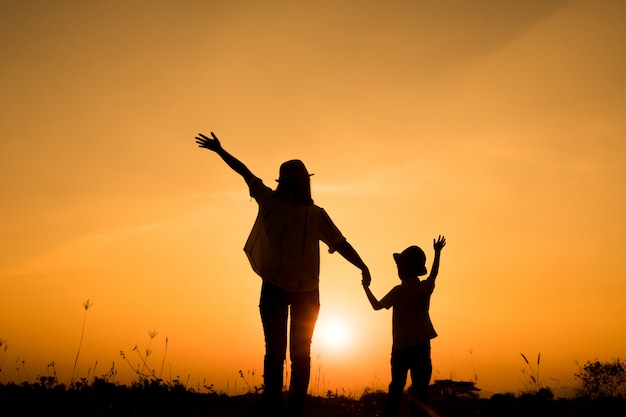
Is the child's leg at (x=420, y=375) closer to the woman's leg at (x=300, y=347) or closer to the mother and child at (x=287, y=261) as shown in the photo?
the mother and child at (x=287, y=261)

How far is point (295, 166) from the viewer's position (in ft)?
18.3

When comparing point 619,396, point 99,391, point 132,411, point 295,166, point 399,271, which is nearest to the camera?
point 295,166

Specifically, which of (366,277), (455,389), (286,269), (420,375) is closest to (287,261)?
(286,269)

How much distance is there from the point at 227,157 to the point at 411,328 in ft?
10.2

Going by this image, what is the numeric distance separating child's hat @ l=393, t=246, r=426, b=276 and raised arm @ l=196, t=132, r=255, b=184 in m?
2.57

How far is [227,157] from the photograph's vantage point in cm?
588

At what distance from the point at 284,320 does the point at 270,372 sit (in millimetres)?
486

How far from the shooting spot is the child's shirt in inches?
274

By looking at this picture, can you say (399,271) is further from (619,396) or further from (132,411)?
(619,396)

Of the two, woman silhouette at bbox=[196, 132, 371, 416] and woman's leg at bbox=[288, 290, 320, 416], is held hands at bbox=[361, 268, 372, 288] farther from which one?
woman's leg at bbox=[288, 290, 320, 416]

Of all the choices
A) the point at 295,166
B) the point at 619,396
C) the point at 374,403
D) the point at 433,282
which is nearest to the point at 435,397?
the point at 374,403

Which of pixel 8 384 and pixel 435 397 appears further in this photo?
pixel 435 397

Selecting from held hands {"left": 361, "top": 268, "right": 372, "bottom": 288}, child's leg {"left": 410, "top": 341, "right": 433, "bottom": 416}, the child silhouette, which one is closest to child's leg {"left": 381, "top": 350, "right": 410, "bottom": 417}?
the child silhouette

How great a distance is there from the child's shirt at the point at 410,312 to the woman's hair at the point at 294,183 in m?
2.27
